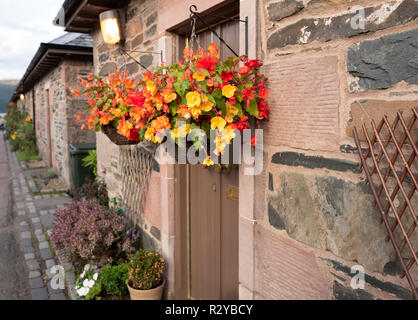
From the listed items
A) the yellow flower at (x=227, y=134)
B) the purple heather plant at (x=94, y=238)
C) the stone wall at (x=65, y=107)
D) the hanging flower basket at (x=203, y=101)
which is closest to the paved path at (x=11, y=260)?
the purple heather plant at (x=94, y=238)

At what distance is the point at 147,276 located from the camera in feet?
10.4

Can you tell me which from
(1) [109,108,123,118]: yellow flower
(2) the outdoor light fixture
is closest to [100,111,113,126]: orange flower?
(1) [109,108,123,118]: yellow flower

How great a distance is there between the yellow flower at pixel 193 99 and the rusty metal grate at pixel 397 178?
2.37ft

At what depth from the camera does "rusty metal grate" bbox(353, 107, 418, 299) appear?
1.31m

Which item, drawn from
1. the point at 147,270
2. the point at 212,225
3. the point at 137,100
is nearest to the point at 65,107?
the point at 147,270

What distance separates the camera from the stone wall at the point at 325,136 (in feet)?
4.75

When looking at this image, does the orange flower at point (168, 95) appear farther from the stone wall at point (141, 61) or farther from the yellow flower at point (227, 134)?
the stone wall at point (141, 61)

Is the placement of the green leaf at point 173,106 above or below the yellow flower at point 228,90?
below

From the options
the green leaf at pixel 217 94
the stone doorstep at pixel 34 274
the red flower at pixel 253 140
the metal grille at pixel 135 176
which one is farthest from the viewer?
the stone doorstep at pixel 34 274

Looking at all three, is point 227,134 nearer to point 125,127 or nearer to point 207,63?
point 207,63

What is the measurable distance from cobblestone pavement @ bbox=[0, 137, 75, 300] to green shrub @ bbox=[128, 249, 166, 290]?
85 cm

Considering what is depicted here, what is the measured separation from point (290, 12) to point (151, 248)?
268 cm

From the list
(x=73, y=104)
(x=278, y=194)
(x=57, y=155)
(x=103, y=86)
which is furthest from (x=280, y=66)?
(x=57, y=155)

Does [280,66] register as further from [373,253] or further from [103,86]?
[103,86]
